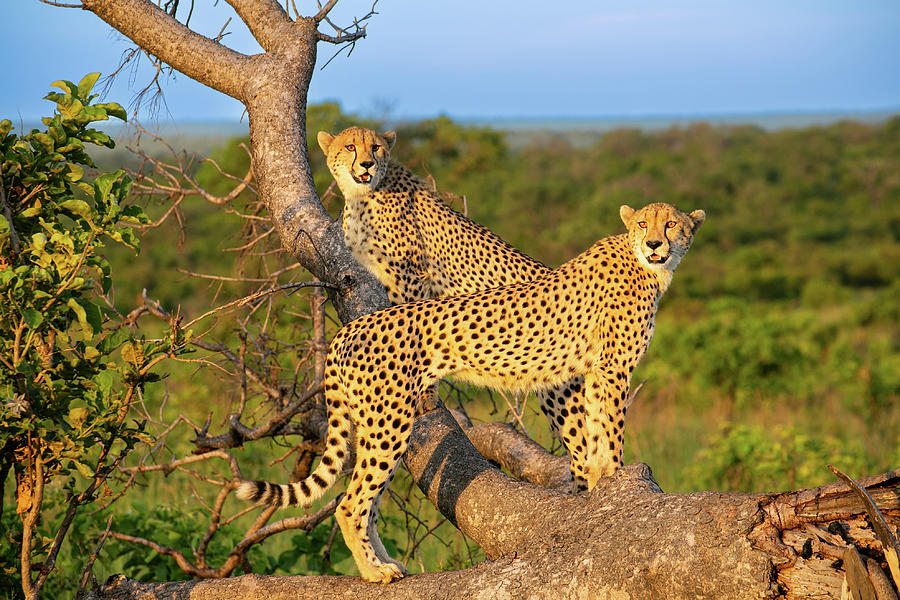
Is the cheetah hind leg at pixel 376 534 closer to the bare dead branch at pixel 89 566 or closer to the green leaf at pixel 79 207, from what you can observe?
the bare dead branch at pixel 89 566

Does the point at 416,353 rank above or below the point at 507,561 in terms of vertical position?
above

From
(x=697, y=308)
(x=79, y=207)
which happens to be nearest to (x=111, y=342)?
(x=79, y=207)

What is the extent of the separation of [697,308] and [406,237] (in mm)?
15626

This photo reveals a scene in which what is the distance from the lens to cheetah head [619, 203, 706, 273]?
4.33 m

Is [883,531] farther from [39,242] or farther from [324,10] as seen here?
[324,10]

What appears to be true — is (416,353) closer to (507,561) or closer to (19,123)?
(507,561)

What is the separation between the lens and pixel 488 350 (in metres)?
4.07

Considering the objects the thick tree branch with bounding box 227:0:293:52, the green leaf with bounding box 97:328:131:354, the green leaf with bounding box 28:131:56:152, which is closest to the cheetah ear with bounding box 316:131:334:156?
the thick tree branch with bounding box 227:0:293:52

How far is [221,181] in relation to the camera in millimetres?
19766

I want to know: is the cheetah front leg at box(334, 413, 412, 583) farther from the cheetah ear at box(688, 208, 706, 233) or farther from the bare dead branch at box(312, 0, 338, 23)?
the bare dead branch at box(312, 0, 338, 23)

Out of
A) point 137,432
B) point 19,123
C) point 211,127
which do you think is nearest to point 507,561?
point 137,432

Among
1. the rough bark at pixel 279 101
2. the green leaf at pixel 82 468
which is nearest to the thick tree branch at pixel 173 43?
the rough bark at pixel 279 101

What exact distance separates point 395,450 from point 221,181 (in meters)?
16.8

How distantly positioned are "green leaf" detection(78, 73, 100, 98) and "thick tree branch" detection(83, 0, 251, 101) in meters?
1.86
